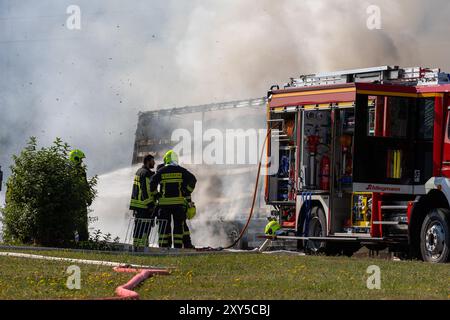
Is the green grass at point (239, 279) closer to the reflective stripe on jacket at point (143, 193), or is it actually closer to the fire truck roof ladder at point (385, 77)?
the fire truck roof ladder at point (385, 77)

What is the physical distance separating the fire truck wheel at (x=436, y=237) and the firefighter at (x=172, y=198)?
460cm

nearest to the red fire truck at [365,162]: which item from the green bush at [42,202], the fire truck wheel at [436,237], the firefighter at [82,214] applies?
the fire truck wheel at [436,237]

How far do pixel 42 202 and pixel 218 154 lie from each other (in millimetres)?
11733

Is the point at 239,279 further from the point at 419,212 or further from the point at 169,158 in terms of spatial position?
the point at 169,158

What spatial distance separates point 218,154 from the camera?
30.1 m

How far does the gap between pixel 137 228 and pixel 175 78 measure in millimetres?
16975

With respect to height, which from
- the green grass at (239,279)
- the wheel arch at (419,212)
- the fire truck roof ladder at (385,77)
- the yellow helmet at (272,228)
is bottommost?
the green grass at (239,279)

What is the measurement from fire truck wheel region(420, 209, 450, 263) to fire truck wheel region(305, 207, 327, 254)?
2882mm

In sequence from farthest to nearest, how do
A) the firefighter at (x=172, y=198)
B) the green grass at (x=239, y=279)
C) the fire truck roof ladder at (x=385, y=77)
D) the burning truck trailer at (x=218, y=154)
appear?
the burning truck trailer at (x=218, y=154)
the firefighter at (x=172, y=198)
the fire truck roof ladder at (x=385, y=77)
the green grass at (x=239, y=279)

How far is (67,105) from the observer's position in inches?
1612

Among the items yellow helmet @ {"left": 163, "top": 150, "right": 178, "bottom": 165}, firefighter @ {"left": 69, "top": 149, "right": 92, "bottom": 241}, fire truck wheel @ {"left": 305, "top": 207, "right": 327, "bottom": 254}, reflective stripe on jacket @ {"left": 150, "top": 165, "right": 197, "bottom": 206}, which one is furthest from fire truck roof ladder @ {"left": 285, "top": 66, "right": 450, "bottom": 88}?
firefighter @ {"left": 69, "top": 149, "right": 92, "bottom": 241}

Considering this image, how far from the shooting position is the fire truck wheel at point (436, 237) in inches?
664

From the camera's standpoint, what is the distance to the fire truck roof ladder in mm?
18516

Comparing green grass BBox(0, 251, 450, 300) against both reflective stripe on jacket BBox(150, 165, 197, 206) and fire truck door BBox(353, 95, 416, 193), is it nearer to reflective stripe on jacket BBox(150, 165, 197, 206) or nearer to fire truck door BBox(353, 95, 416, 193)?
fire truck door BBox(353, 95, 416, 193)
